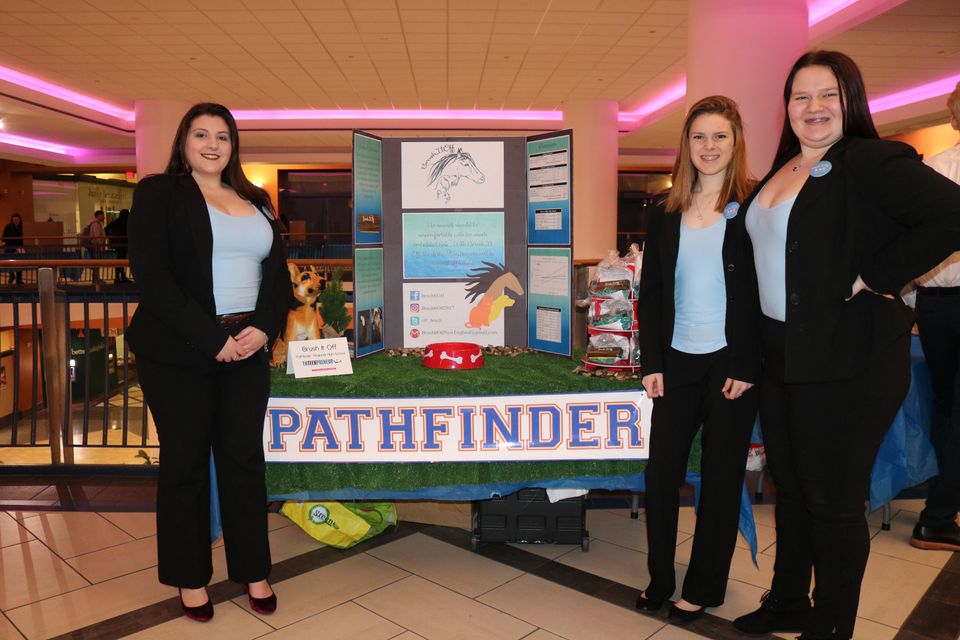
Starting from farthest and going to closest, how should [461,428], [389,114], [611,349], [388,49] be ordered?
[389,114] < [388,49] < [611,349] < [461,428]

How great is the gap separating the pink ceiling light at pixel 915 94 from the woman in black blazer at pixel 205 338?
1003 centimetres

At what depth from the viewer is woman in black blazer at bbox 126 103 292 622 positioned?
215 cm

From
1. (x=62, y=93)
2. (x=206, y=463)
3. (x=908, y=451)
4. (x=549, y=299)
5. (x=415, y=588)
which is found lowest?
(x=415, y=588)

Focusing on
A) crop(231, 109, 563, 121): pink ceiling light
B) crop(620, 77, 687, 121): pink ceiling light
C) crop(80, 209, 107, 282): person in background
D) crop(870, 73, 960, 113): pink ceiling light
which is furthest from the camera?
crop(231, 109, 563, 121): pink ceiling light

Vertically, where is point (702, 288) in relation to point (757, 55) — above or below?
below

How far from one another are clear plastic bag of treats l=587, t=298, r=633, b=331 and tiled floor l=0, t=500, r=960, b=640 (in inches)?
37.0

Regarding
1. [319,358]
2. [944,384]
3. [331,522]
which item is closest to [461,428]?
[319,358]

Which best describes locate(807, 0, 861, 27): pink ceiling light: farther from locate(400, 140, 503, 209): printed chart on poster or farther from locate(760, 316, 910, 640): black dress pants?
locate(760, 316, 910, 640): black dress pants

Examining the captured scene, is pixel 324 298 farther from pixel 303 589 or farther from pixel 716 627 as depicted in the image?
pixel 716 627

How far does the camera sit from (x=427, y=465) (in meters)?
2.55

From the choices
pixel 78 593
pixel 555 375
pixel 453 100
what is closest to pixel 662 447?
pixel 555 375

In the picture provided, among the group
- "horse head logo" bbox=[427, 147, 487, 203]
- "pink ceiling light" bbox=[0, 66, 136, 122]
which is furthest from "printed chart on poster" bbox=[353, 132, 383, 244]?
"pink ceiling light" bbox=[0, 66, 136, 122]

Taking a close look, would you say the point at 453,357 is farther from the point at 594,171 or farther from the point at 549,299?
the point at 594,171

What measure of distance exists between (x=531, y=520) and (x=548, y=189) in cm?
135
